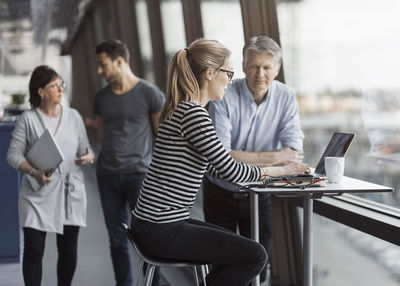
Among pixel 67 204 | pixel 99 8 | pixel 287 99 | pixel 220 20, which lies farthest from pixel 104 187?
pixel 99 8

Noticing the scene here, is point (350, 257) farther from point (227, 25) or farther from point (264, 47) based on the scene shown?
point (227, 25)

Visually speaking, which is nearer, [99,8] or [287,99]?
[287,99]

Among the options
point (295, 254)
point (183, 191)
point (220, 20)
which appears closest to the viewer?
point (183, 191)

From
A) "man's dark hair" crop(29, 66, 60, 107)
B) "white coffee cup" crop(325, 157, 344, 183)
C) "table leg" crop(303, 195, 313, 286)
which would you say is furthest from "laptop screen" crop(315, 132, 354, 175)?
"man's dark hair" crop(29, 66, 60, 107)

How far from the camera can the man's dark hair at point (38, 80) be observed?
3250 millimetres

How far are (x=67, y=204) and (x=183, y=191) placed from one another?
1.23m

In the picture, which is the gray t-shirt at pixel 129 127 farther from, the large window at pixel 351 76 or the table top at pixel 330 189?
the table top at pixel 330 189

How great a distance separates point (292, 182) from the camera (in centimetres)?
241

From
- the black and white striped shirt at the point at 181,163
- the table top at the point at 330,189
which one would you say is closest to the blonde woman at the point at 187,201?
the black and white striped shirt at the point at 181,163

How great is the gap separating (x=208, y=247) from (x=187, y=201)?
7.4 inches

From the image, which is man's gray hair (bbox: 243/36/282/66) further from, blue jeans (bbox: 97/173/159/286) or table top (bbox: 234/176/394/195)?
blue jeans (bbox: 97/173/159/286)

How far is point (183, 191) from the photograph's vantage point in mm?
2268

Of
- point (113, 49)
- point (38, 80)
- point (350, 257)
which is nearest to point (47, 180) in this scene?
point (38, 80)

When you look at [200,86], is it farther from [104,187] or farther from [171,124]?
[104,187]
